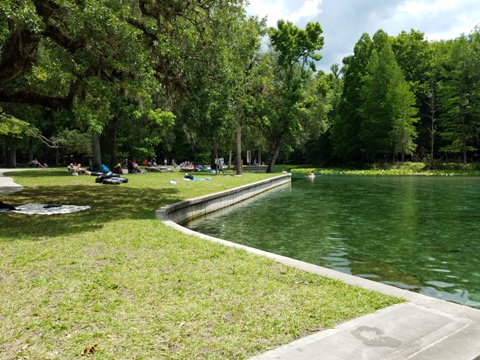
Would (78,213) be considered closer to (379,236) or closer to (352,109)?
(379,236)

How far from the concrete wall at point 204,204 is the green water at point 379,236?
1.35 ft

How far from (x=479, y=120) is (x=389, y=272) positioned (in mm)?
45379

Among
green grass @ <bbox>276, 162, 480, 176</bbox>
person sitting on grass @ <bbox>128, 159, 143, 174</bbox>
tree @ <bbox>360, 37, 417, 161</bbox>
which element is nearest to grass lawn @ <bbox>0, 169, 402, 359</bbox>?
person sitting on grass @ <bbox>128, 159, 143, 174</bbox>

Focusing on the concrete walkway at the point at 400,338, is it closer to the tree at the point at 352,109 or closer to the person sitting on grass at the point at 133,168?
the person sitting on grass at the point at 133,168

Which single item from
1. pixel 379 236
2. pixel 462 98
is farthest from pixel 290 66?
pixel 379 236

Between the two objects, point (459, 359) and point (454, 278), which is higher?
point (459, 359)

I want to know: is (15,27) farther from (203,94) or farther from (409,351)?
(409,351)

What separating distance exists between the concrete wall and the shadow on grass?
0.54m

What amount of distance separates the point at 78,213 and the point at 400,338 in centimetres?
893

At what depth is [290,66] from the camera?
124 ft

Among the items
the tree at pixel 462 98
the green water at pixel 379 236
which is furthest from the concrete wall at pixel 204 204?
the tree at pixel 462 98

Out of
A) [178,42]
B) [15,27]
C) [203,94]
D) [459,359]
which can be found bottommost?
[459,359]

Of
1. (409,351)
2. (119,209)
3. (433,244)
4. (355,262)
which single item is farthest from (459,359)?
(119,209)

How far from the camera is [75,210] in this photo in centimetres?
1015
